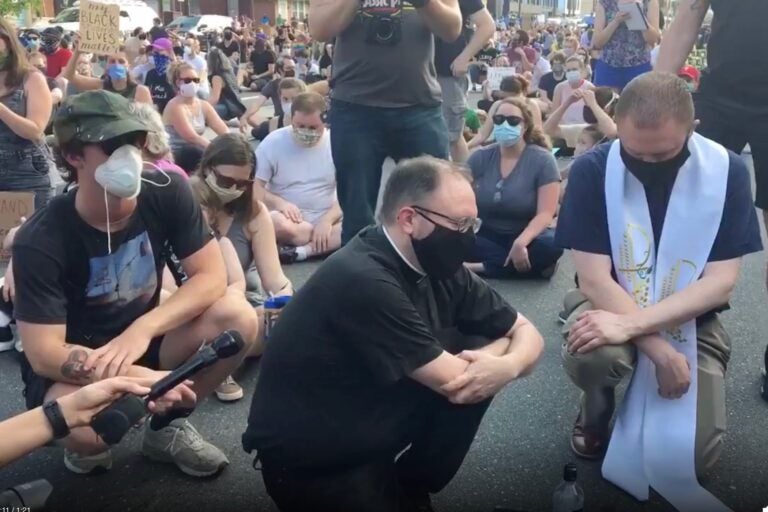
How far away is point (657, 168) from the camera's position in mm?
2717

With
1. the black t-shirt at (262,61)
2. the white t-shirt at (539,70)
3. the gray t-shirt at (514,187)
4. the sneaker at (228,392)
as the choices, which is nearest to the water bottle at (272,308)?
the sneaker at (228,392)

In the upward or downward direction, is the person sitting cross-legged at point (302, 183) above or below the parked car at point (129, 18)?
above

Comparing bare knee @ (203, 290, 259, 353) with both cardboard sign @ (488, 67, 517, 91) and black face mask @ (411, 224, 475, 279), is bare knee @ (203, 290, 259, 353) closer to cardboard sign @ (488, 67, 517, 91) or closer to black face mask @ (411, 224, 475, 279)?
black face mask @ (411, 224, 475, 279)

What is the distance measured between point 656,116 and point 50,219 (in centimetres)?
192

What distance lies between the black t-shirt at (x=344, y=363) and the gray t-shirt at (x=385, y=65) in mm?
1629

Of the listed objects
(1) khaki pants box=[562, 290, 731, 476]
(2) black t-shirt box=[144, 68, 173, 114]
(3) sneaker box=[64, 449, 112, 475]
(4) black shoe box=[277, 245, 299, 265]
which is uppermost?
(1) khaki pants box=[562, 290, 731, 476]

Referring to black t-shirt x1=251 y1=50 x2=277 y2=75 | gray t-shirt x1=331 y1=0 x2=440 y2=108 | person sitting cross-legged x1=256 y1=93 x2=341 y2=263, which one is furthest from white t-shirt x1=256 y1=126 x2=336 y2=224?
black t-shirt x1=251 y1=50 x2=277 y2=75

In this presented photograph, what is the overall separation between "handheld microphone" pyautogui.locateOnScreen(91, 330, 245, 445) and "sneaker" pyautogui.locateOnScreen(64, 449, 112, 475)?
72 centimetres

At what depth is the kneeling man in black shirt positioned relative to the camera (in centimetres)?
215

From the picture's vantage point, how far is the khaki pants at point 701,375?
8.58 feet

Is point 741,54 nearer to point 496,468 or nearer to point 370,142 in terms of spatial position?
point 370,142

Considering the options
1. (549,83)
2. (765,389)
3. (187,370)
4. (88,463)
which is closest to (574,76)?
(549,83)

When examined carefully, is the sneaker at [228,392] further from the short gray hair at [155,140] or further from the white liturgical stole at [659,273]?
the white liturgical stole at [659,273]

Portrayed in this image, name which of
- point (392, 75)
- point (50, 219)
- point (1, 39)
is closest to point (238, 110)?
point (1, 39)
